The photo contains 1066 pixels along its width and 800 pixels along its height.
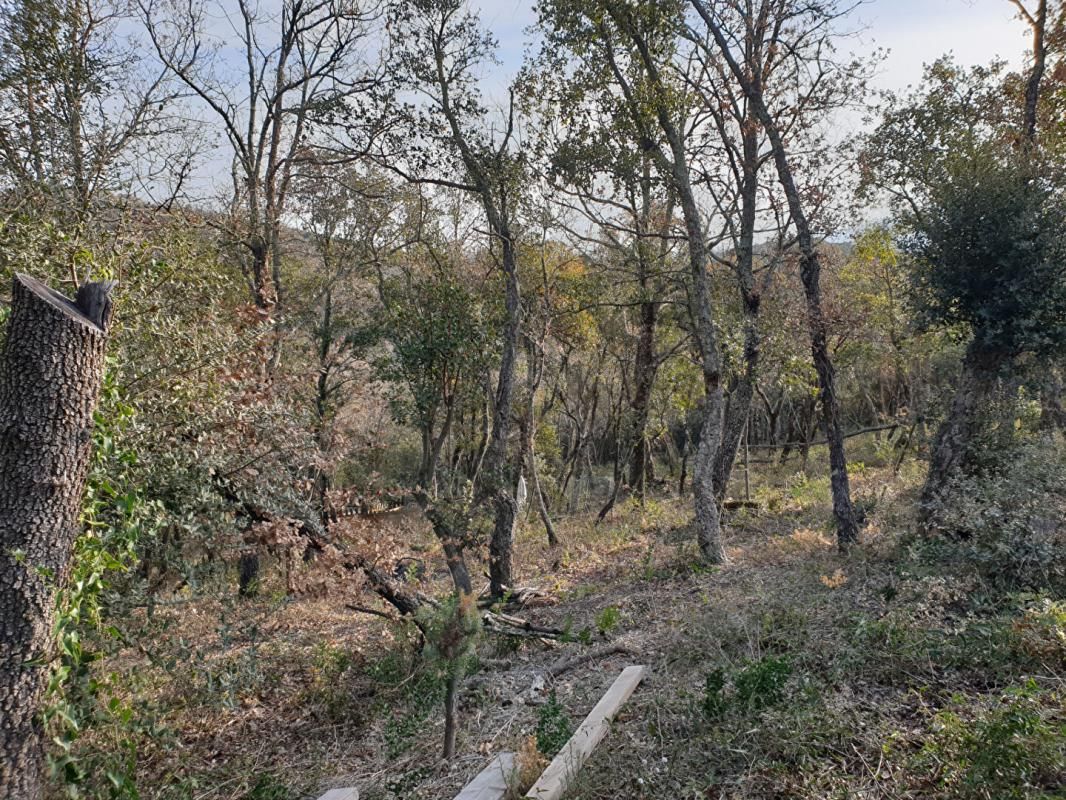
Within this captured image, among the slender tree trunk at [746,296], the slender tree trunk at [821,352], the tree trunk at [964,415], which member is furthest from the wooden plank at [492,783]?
the slender tree trunk at [746,296]

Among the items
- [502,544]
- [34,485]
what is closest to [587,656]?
[502,544]

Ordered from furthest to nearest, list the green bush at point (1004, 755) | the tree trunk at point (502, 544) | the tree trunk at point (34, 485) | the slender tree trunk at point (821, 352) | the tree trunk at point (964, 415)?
the tree trunk at point (502, 544)
the slender tree trunk at point (821, 352)
the tree trunk at point (964, 415)
the tree trunk at point (34, 485)
the green bush at point (1004, 755)

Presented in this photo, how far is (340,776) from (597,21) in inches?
346

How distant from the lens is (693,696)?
3.76 m

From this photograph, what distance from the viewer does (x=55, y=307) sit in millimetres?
3109

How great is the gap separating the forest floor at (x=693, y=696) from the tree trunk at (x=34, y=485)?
0.63 metres

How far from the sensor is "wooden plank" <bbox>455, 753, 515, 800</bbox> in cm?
317

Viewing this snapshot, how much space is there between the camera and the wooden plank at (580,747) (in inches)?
125

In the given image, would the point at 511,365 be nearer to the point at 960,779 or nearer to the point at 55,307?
the point at 55,307

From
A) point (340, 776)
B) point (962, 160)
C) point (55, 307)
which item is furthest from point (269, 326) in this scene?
point (962, 160)

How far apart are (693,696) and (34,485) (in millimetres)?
3923

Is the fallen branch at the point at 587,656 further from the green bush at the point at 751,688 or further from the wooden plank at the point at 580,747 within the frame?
the green bush at the point at 751,688

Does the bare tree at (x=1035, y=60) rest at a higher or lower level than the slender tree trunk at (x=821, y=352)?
higher

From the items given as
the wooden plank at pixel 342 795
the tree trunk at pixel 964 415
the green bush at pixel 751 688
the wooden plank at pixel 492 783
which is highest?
the tree trunk at pixel 964 415
